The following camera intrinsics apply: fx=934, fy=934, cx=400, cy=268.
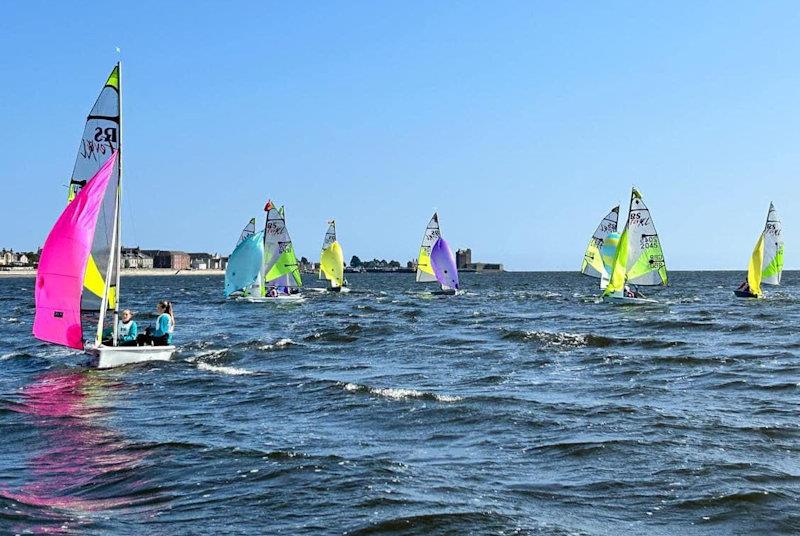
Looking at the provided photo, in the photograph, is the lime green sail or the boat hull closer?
the boat hull

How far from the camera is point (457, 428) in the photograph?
15953mm

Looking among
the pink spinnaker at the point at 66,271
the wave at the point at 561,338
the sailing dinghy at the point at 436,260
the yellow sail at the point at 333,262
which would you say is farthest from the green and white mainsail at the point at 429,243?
the pink spinnaker at the point at 66,271

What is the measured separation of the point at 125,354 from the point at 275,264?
35.7 metres

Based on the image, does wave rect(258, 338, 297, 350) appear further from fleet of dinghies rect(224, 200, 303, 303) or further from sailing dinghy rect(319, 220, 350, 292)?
sailing dinghy rect(319, 220, 350, 292)

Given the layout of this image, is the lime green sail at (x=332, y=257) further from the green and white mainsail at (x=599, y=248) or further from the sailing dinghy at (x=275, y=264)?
the green and white mainsail at (x=599, y=248)

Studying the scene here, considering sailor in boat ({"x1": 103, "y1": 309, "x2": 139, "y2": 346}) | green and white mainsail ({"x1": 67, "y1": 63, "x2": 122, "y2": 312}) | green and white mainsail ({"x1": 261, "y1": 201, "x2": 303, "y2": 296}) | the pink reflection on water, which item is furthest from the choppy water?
green and white mainsail ({"x1": 261, "y1": 201, "x2": 303, "y2": 296})

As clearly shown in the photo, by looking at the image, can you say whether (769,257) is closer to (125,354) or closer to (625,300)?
(625,300)

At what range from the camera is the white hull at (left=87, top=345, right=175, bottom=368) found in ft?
77.6

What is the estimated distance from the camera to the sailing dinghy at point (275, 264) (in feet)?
191

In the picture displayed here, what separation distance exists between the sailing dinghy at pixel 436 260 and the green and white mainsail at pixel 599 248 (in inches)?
429

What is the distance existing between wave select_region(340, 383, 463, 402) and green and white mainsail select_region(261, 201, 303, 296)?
3807 centimetres

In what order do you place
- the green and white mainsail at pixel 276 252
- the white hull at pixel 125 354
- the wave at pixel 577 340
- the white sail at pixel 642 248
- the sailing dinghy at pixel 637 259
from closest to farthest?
the white hull at pixel 125 354
the wave at pixel 577 340
the sailing dinghy at pixel 637 259
the white sail at pixel 642 248
the green and white mainsail at pixel 276 252

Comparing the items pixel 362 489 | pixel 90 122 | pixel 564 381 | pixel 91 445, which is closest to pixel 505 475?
pixel 362 489

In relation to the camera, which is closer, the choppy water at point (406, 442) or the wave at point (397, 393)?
the choppy water at point (406, 442)
